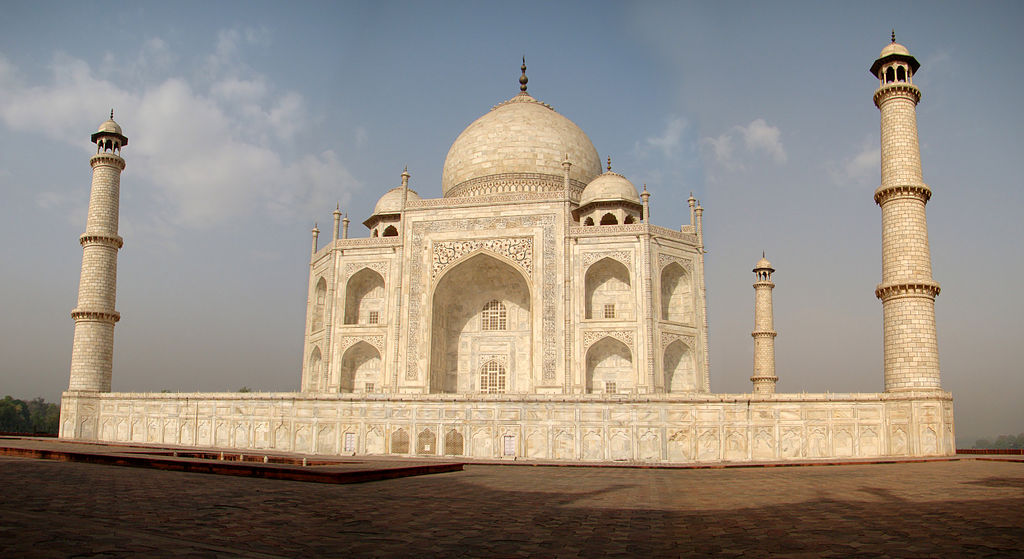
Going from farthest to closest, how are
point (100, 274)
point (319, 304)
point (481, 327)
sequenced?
1. point (319, 304)
2. point (481, 327)
3. point (100, 274)

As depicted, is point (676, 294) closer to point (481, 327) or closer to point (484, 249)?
point (484, 249)

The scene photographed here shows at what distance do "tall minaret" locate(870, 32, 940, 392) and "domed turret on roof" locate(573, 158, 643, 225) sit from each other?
366 inches

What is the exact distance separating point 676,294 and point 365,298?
1075cm

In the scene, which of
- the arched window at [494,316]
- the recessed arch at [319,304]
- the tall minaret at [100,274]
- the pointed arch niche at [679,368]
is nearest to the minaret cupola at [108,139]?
the tall minaret at [100,274]

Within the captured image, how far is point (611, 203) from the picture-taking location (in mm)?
26266

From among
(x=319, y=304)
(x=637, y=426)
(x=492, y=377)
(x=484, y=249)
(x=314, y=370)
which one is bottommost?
(x=637, y=426)

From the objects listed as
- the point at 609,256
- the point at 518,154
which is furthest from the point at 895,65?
the point at 518,154

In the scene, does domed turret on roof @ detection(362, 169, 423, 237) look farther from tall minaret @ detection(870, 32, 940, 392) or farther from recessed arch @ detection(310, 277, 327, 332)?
tall minaret @ detection(870, 32, 940, 392)

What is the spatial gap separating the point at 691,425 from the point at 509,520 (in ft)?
35.1

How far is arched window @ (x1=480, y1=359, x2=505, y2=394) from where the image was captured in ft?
82.9

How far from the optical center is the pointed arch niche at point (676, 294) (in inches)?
976

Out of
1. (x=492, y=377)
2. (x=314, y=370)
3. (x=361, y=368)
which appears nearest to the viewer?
(x=492, y=377)

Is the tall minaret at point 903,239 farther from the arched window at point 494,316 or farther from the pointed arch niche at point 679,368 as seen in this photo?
the arched window at point 494,316

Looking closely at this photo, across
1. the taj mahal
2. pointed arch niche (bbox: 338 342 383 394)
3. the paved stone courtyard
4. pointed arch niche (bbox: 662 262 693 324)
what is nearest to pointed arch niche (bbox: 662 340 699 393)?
the taj mahal
